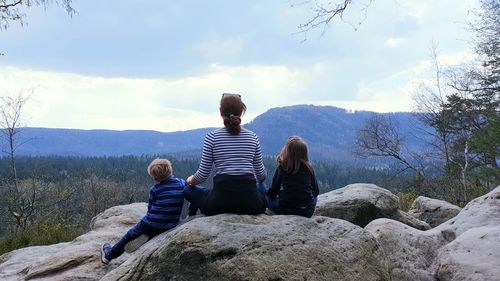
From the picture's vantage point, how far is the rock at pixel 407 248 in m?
7.23

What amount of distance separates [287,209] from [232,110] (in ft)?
5.29

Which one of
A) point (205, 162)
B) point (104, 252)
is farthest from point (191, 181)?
point (104, 252)

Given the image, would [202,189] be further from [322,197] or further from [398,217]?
[398,217]

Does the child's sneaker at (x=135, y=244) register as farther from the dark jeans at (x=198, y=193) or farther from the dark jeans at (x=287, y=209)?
the dark jeans at (x=287, y=209)

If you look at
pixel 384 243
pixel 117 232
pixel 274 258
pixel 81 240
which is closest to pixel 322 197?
pixel 384 243

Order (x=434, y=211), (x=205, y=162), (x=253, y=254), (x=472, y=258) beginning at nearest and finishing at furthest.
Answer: (x=253, y=254), (x=205, y=162), (x=472, y=258), (x=434, y=211)

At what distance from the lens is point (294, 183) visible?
6.73 meters

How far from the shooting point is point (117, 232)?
9516 millimetres

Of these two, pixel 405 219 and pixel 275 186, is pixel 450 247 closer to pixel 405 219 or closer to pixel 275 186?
pixel 275 186

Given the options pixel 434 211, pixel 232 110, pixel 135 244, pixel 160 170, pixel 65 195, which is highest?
pixel 232 110

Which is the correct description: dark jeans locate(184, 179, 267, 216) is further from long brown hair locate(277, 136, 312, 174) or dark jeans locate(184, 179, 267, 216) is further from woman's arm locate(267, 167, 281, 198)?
long brown hair locate(277, 136, 312, 174)

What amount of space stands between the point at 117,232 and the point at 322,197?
439cm

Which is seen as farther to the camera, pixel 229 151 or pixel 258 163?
pixel 258 163

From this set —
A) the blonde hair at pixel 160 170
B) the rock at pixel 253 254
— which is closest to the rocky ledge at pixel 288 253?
the rock at pixel 253 254
